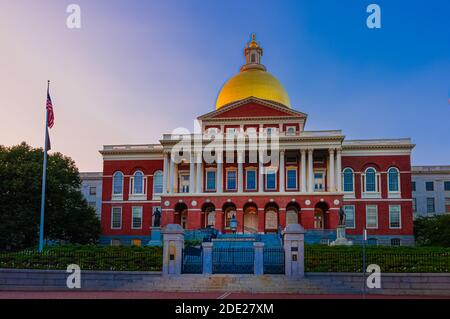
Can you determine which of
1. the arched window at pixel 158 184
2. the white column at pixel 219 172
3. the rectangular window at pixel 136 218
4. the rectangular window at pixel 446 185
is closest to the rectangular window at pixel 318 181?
the white column at pixel 219 172

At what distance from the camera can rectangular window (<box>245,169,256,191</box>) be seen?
61656 millimetres

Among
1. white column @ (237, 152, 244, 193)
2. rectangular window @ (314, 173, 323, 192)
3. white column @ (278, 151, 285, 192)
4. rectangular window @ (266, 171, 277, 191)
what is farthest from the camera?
rectangular window @ (314, 173, 323, 192)

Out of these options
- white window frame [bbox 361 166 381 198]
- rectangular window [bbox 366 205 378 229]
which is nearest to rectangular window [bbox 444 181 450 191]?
white window frame [bbox 361 166 381 198]

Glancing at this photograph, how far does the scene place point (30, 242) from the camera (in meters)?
51.3

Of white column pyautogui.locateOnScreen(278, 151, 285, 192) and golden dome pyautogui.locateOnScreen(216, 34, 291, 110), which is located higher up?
golden dome pyautogui.locateOnScreen(216, 34, 291, 110)

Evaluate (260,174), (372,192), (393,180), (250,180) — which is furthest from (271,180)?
(393,180)

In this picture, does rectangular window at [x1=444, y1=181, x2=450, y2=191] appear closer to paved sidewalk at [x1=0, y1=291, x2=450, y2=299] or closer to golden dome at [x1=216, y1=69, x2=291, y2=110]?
golden dome at [x1=216, y1=69, x2=291, y2=110]

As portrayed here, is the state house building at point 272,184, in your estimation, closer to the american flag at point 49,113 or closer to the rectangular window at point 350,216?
the rectangular window at point 350,216

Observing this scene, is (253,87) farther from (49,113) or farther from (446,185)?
(446,185)

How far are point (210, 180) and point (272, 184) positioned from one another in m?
7.37

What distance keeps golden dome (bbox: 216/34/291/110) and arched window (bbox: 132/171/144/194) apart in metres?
12.5
